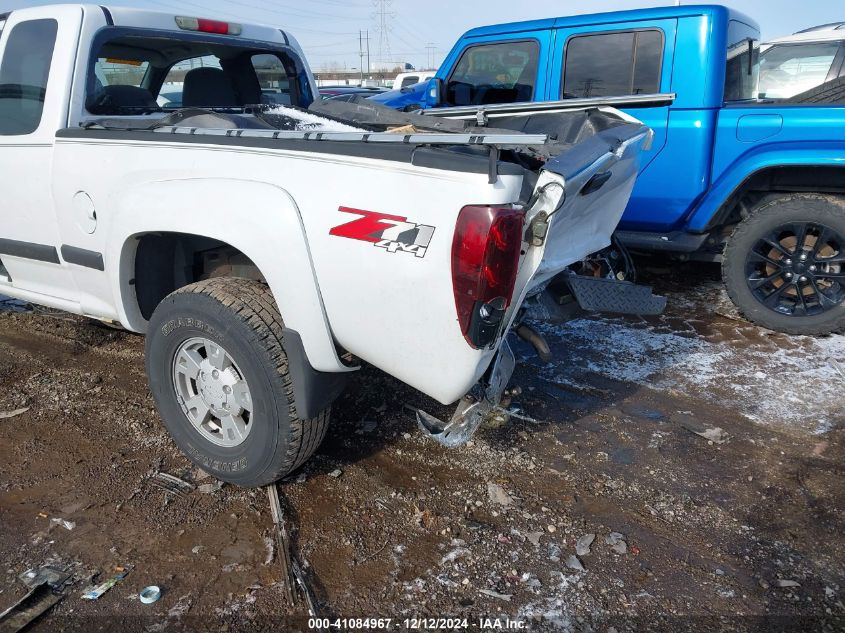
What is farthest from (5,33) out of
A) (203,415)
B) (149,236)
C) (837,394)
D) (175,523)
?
(837,394)

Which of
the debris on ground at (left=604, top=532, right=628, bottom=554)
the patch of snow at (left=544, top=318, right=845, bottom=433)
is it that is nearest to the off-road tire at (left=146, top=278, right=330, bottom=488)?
the debris on ground at (left=604, top=532, right=628, bottom=554)

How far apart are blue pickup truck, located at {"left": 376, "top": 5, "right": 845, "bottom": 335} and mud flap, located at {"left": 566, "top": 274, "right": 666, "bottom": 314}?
183 centimetres

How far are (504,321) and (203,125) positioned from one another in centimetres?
187

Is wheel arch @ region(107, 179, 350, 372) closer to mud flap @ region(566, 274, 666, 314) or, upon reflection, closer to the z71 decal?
the z71 decal

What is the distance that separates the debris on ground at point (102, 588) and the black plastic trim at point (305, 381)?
88 cm

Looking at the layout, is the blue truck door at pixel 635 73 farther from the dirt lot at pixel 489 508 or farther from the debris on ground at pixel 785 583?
the debris on ground at pixel 785 583

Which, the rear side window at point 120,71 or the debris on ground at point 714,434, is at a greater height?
the rear side window at point 120,71

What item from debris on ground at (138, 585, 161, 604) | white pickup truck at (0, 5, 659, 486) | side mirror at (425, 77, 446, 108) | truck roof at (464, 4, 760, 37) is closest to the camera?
white pickup truck at (0, 5, 659, 486)

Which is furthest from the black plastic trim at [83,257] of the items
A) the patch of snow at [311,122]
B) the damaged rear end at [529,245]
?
the damaged rear end at [529,245]

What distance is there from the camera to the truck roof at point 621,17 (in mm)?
4746

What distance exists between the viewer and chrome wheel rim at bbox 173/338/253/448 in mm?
2689

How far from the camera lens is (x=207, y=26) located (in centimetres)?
390

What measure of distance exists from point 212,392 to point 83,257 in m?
1.05

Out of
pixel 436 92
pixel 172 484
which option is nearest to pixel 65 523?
pixel 172 484
